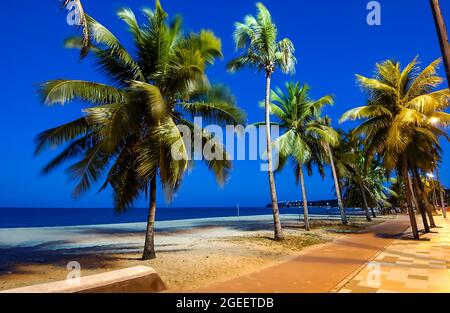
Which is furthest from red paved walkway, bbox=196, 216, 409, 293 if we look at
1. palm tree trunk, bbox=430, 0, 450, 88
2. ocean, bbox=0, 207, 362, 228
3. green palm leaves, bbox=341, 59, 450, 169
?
green palm leaves, bbox=341, 59, 450, 169

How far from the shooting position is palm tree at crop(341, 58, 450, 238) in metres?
14.2

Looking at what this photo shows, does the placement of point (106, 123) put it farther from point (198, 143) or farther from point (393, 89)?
point (393, 89)

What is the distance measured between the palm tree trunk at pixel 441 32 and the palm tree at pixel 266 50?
8234 millimetres

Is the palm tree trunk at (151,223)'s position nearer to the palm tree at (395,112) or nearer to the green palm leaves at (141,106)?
the green palm leaves at (141,106)

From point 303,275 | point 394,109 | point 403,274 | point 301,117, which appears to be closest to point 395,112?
point 394,109

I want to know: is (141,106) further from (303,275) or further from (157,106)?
(303,275)

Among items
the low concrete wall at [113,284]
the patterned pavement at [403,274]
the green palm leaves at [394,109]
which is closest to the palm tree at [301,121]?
the green palm leaves at [394,109]

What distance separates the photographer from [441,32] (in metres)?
7.05

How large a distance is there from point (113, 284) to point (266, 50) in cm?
1289

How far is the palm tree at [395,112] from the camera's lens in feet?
46.5

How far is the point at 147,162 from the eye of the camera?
28.0 feet
